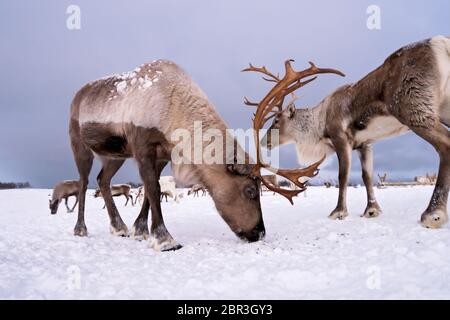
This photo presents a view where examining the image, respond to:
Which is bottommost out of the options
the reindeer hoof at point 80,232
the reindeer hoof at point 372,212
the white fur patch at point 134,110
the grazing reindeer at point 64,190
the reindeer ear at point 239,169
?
the grazing reindeer at point 64,190

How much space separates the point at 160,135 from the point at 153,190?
0.71 m

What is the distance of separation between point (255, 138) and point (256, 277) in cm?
217

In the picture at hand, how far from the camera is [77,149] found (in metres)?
6.33

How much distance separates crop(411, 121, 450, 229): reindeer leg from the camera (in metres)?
4.05

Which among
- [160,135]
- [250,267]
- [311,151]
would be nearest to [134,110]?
[160,135]

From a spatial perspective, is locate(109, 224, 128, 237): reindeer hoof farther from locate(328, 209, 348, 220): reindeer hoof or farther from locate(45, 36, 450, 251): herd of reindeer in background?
locate(328, 209, 348, 220): reindeer hoof

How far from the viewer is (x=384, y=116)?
5383 mm

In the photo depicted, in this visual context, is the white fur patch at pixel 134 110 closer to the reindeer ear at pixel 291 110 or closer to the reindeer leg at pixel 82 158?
the reindeer leg at pixel 82 158

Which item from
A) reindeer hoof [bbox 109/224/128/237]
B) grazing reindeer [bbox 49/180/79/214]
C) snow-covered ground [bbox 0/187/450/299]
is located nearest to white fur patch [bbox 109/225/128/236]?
reindeer hoof [bbox 109/224/128/237]

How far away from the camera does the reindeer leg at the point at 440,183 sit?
405cm

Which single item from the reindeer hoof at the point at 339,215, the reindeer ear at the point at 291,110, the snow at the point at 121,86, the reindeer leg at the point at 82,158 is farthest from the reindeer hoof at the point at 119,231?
the reindeer ear at the point at 291,110
